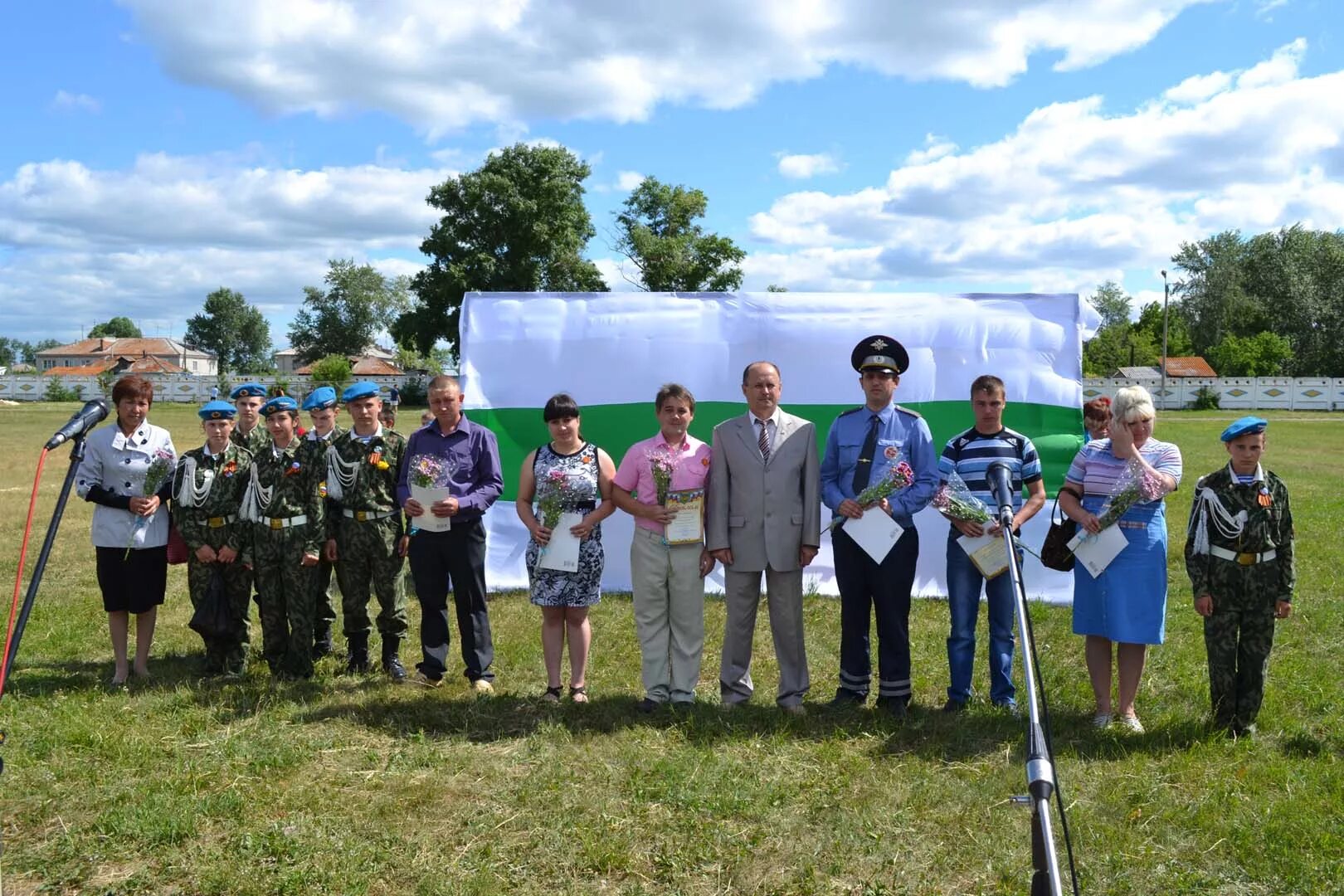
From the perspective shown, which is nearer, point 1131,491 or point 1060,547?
point 1131,491

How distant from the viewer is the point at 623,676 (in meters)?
6.30

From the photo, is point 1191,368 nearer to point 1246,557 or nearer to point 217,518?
point 1246,557

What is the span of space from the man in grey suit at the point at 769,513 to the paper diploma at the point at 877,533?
0.86ft

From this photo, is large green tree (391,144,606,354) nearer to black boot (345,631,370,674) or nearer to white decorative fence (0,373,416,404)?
white decorative fence (0,373,416,404)

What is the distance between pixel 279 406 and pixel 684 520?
267 cm

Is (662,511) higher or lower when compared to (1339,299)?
lower

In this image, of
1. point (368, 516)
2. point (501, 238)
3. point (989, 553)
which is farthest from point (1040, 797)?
point (501, 238)

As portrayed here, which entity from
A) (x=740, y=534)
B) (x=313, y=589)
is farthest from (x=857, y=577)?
(x=313, y=589)

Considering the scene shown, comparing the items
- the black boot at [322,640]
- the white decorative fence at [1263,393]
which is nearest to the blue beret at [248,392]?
the black boot at [322,640]

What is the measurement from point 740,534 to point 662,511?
0.45 m

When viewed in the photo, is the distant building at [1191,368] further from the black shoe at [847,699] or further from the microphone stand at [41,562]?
the microphone stand at [41,562]

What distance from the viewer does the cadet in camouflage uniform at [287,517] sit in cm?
610

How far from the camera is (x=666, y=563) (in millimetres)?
5586

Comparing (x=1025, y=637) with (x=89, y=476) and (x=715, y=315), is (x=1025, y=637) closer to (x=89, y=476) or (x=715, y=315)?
(x=89, y=476)
